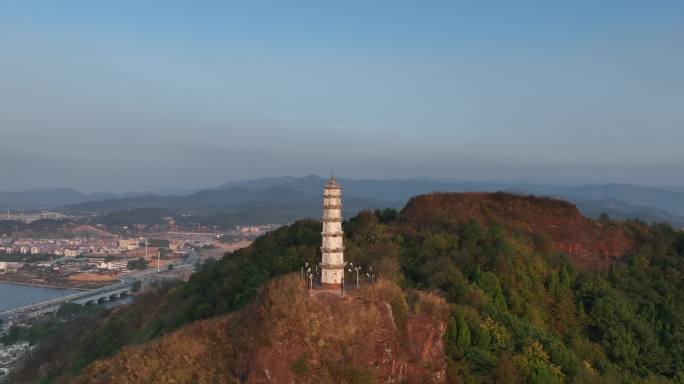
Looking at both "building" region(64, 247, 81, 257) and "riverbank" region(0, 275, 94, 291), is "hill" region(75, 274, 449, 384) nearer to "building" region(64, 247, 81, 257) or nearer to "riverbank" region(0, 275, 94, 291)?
"riverbank" region(0, 275, 94, 291)

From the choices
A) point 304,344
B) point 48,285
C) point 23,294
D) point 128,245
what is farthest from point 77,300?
point 304,344

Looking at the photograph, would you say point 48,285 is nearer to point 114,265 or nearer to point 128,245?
point 114,265

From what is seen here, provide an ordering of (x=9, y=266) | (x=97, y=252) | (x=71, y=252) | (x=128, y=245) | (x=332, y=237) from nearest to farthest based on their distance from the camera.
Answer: (x=332, y=237)
(x=9, y=266)
(x=71, y=252)
(x=97, y=252)
(x=128, y=245)

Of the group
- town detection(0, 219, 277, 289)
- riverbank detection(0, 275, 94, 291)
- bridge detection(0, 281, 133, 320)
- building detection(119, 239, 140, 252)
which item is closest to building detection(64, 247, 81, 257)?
town detection(0, 219, 277, 289)

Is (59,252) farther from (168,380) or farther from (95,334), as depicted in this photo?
(168,380)

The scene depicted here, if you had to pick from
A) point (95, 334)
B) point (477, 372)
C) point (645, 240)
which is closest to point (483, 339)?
point (477, 372)

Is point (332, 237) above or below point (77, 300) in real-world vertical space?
above
